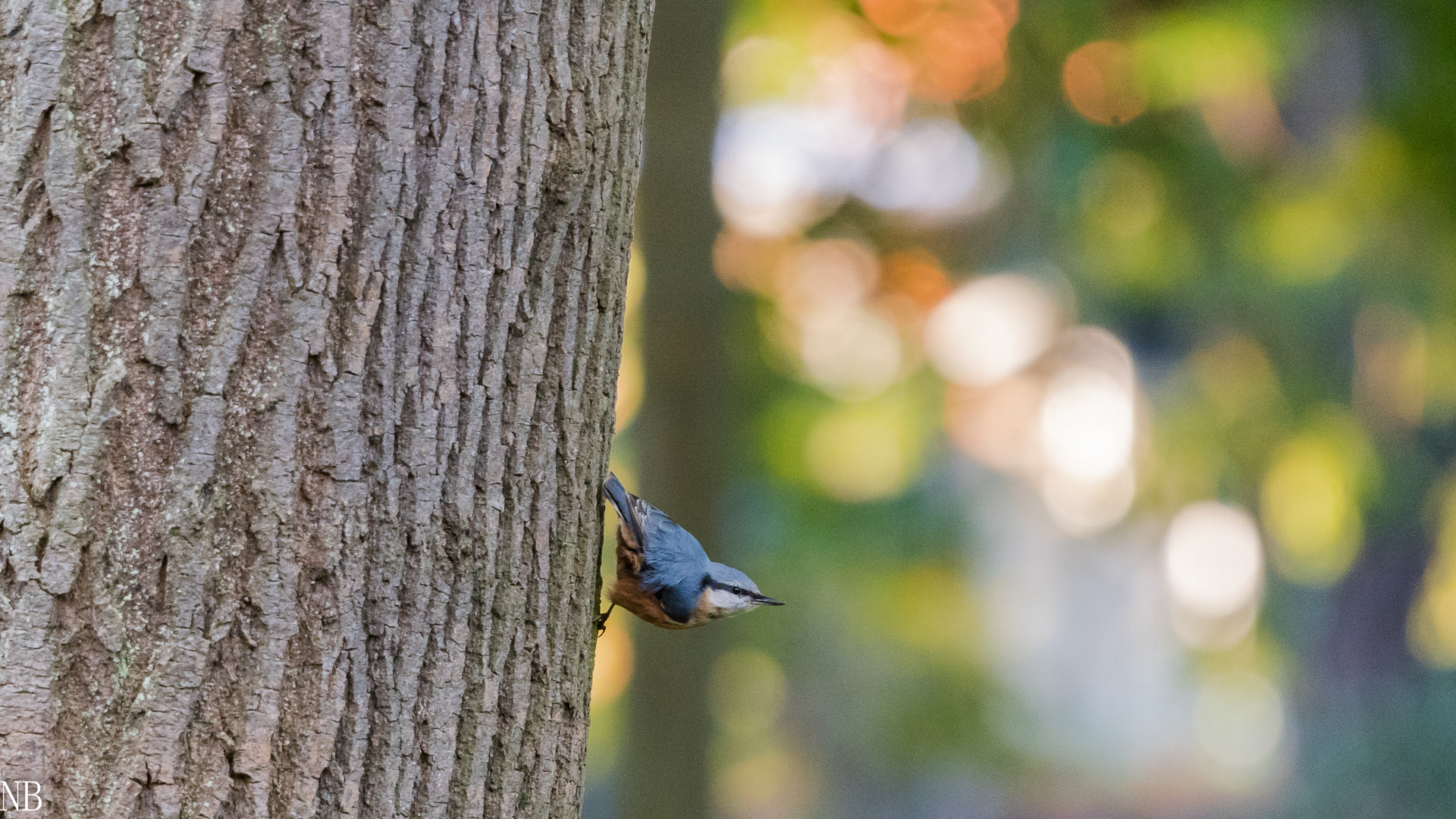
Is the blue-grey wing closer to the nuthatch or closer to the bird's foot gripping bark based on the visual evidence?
the nuthatch

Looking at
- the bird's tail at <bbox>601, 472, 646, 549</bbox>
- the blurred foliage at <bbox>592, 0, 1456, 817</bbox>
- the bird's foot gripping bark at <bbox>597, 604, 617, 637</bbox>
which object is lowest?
the bird's foot gripping bark at <bbox>597, 604, 617, 637</bbox>

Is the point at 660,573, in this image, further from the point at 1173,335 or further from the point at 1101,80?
the point at 1173,335

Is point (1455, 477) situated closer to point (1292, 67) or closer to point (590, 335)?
point (1292, 67)

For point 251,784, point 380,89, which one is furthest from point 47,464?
point 380,89

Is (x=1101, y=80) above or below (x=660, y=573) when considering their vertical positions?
above

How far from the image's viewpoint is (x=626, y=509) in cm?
170

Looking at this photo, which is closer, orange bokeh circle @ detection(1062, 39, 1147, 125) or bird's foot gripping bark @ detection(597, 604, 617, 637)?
bird's foot gripping bark @ detection(597, 604, 617, 637)

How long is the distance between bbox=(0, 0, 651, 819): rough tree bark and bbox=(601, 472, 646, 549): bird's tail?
1.38 ft

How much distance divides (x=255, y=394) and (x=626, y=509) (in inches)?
31.0

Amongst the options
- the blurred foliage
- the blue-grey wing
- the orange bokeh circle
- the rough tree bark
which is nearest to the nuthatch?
the blue-grey wing

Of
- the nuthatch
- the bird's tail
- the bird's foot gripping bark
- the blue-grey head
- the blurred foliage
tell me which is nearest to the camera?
the bird's foot gripping bark

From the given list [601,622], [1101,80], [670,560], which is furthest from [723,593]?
[1101,80]

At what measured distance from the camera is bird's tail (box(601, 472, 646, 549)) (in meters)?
1.54

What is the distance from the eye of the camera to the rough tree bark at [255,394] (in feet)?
3.18
